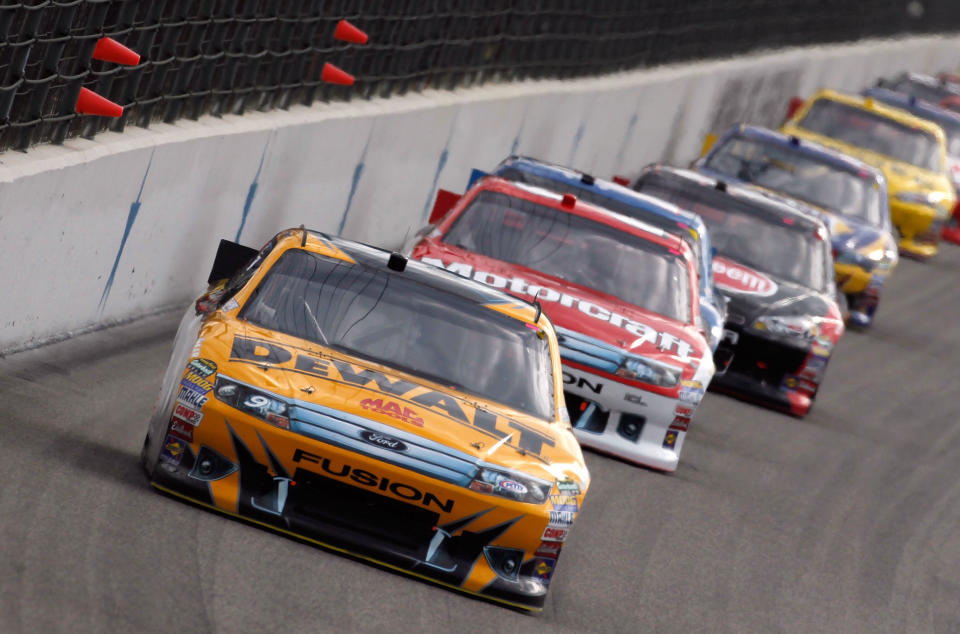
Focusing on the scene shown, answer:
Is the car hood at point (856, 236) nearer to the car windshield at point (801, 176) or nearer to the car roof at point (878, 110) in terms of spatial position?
the car windshield at point (801, 176)

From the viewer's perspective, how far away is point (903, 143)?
2444 cm

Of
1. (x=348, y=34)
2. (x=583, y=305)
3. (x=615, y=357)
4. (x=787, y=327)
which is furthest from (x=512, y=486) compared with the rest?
(x=348, y=34)

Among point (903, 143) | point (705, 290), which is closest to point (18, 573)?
point (705, 290)

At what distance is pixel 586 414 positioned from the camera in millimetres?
11062

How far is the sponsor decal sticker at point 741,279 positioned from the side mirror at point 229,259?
622cm

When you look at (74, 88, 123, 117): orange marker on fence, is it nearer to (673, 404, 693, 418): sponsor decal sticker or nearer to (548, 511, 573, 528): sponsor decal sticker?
(673, 404, 693, 418): sponsor decal sticker

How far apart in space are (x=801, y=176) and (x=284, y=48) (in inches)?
258

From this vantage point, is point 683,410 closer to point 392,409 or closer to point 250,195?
point 250,195

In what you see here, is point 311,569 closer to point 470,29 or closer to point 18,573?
point 18,573

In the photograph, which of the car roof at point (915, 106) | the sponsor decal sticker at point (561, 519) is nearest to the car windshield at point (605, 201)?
the sponsor decal sticker at point (561, 519)

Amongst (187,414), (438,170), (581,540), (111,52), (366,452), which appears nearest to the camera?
(366,452)

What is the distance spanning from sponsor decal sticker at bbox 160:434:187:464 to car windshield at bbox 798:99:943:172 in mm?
17304

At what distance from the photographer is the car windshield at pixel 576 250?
11.9 m

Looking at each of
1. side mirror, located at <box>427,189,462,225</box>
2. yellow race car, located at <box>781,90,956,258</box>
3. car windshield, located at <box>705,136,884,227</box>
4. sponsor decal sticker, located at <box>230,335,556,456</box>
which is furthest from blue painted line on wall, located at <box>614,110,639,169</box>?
sponsor decal sticker, located at <box>230,335,556,456</box>
